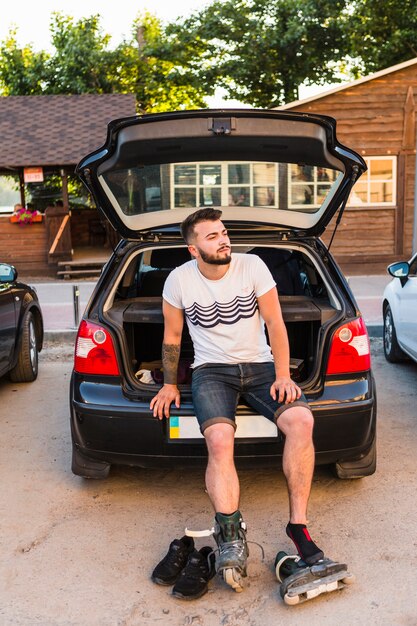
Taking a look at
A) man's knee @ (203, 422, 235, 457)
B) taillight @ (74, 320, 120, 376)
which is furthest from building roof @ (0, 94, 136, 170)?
man's knee @ (203, 422, 235, 457)

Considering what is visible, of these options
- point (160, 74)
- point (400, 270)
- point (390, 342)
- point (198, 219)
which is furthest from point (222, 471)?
point (160, 74)

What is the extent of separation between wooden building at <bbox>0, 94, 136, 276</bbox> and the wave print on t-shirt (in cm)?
1380

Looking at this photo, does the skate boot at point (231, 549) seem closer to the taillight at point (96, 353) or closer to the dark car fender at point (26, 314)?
the taillight at point (96, 353)

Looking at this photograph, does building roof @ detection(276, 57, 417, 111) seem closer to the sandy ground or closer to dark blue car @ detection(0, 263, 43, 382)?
dark blue car @ detection(0, 263, 43, 382)

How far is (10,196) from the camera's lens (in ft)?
65.1

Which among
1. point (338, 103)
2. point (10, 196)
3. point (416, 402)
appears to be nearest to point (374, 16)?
point (338, 103)

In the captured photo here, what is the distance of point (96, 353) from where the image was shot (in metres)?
4.05

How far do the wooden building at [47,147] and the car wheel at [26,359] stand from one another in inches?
413

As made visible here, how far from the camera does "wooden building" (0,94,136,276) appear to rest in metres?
17.3

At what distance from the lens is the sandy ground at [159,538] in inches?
116

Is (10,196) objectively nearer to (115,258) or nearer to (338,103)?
(338,103)

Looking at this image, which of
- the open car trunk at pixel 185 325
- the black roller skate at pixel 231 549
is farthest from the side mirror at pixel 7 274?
the black roller skate at pixel 231 549

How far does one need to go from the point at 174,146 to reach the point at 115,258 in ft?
2.80

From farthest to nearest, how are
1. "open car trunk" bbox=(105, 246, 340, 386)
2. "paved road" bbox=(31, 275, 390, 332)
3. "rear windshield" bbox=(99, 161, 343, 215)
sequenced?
"paved road" bbox=(31, 275, 390, 332)
"rear windshield" bbox=(99, 161, 343, 215)
"open car trunk" bbox=(105, 246, 340, 386)
